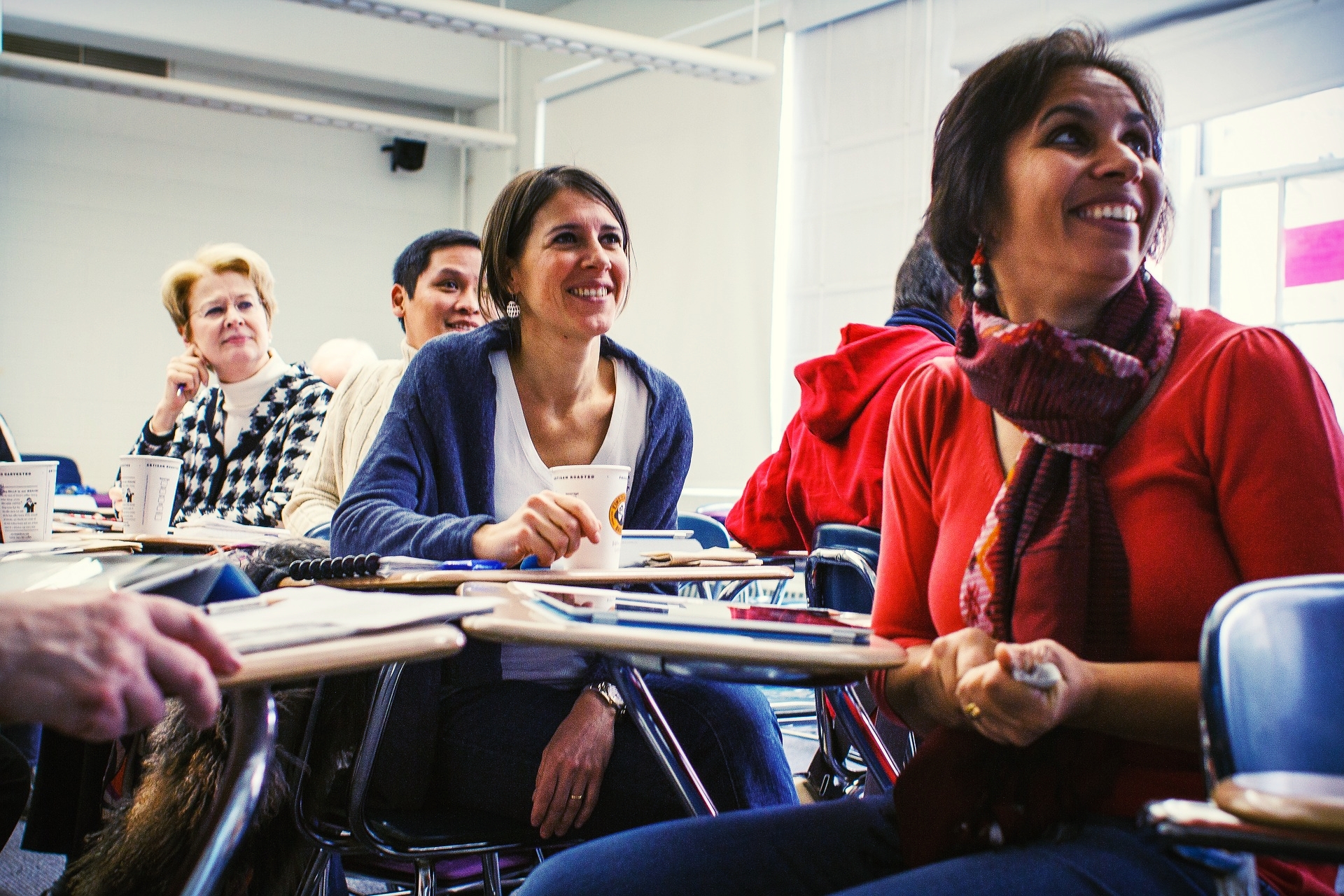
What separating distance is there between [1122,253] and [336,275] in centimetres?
715

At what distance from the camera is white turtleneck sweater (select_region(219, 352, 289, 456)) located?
3246 millimetres

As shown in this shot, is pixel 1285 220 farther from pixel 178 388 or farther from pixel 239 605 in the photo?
pixel 239 605

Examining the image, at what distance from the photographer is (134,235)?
7078 millimetres

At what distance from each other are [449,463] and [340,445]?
108 centimetres

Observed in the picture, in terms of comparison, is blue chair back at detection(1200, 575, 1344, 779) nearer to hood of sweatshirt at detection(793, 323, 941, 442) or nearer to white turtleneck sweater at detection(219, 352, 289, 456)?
hood of sweatshirt at detection(793, 323, 941, 442)

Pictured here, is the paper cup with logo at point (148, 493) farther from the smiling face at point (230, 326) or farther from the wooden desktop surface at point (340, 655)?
the wooden desktop surface at point (340, 655)

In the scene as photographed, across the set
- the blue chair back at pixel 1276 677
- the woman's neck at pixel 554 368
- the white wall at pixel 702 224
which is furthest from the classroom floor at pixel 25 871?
the white wall at pixel 702 224

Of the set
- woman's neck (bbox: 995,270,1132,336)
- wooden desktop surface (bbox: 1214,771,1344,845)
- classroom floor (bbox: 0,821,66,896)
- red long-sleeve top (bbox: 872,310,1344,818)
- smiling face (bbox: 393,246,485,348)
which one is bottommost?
classroom floor (bbox: 0,821,66,896)

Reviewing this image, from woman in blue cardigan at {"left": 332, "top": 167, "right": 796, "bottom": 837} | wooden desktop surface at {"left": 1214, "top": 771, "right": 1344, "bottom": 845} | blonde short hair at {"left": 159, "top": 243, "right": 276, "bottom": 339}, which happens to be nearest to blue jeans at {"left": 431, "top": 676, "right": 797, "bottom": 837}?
woman in blue cardigan at {"left": 332, "top": 167, "right": 796, "bottom": 837}

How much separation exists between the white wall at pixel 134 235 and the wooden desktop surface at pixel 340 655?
7.01 m

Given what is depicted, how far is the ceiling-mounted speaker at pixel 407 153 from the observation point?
25.2ft

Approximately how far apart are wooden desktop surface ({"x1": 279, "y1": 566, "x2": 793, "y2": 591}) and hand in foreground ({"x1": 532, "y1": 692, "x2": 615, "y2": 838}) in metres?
0.19

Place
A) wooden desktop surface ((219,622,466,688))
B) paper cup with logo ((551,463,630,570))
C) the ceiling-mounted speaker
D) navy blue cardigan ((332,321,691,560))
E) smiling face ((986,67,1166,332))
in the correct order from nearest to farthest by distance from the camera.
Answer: wooden desktop surface ((219,622,466,688)) → smiling face ((986,67,1166,332)) → paper cup with logo ((551,463,630,570)) → navy blue cardigan ((332,321,691,560)) → the ceiling-mounted speaker

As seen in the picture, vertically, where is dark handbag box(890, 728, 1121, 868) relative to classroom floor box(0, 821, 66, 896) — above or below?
above
